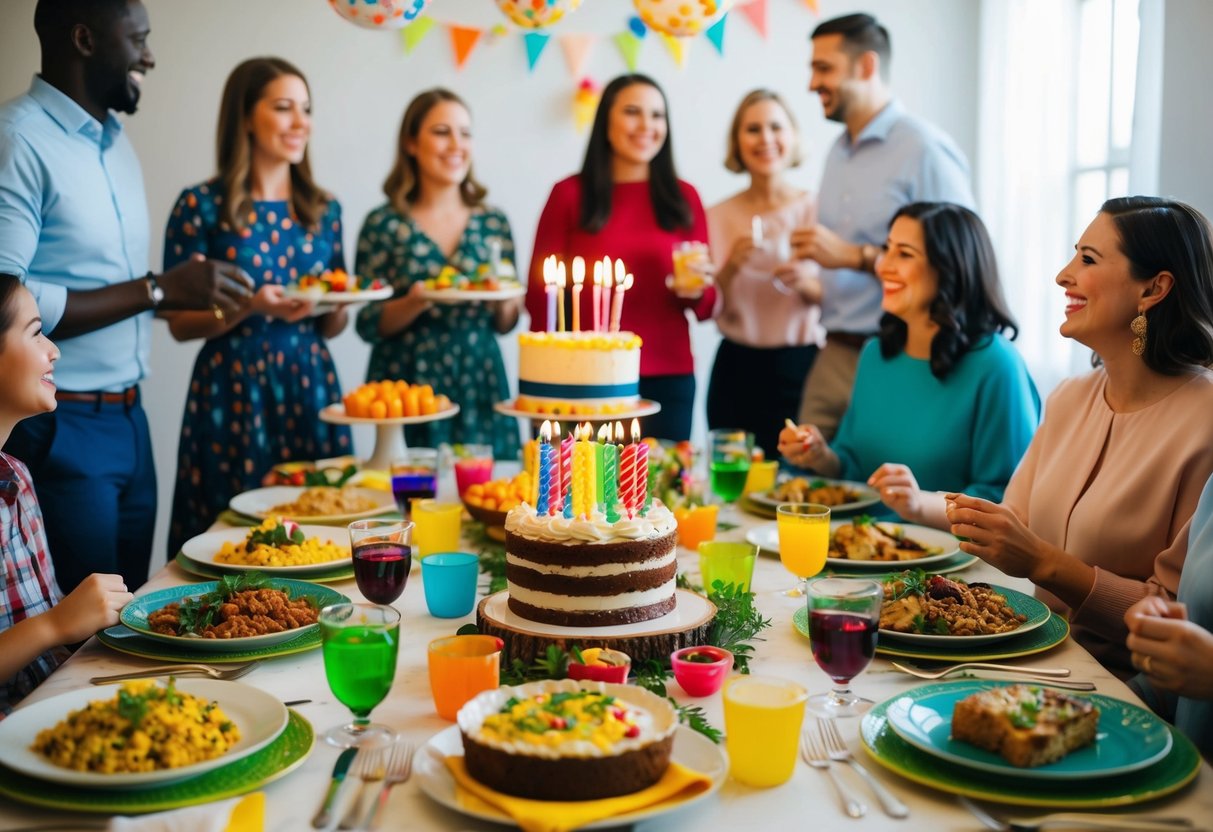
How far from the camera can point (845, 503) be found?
9.43ft

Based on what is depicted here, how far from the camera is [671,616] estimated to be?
1.89m

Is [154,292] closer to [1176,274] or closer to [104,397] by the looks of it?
[104,397]

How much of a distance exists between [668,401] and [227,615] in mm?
2793

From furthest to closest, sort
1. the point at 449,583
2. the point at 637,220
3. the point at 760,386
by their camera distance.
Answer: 1. the point at 760,386
2. the point at 637,220
3. the point at 449,583

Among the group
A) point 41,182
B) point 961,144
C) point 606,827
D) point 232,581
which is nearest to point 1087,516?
point 606,827

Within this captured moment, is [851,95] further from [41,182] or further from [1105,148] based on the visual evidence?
[41,182]

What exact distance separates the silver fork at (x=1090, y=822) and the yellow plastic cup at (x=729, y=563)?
802 mm

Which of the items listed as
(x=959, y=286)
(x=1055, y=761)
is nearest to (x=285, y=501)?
(x=959, y=286)

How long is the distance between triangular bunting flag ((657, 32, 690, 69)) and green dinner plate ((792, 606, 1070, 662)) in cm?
469

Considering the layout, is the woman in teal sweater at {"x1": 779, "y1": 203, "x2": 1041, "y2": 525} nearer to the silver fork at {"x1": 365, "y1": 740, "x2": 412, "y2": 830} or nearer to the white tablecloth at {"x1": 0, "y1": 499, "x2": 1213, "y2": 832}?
the white tablecloth at {"x1": 0, "y1": 499, "x2": 1213, "y2": 832}

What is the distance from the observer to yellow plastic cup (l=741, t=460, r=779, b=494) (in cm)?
304

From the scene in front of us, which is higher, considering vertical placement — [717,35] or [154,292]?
[717,35]

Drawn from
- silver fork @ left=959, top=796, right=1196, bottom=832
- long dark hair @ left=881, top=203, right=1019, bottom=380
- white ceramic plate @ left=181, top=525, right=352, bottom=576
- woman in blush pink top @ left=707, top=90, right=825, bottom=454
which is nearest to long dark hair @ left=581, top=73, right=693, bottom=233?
woman in blush pink top @ left=707, top=90, right=825, bottom=454

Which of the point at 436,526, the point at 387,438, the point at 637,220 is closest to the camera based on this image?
the point at 436,526
